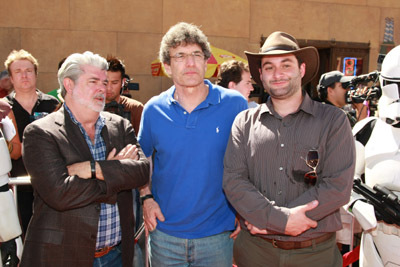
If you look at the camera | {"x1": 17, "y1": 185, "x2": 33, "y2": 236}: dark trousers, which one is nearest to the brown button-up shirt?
the camera

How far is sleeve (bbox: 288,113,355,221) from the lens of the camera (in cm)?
199

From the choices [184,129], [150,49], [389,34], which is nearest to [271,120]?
[184,129]

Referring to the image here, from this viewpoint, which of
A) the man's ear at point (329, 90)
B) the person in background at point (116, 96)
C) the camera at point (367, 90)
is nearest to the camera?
the camera at point (367, 90)

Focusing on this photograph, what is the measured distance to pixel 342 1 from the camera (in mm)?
10148

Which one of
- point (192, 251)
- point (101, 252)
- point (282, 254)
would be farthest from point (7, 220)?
point (282, 254)

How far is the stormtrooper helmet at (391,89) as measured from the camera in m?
2.65

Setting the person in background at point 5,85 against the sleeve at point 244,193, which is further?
the person in background at point 5,85

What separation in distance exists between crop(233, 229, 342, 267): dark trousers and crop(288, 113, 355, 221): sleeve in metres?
0.25

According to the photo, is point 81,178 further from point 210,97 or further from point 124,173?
point 210,97

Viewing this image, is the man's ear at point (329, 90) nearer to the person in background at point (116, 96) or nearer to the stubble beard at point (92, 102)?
the person in background at point (116, 96)

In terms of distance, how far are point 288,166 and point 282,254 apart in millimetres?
516

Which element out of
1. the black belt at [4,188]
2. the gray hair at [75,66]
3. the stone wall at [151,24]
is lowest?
the black belt at [4,188]

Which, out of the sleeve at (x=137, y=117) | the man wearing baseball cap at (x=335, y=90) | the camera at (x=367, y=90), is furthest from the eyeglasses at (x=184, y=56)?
the man wearing baseball cap at (x=335, y=90)

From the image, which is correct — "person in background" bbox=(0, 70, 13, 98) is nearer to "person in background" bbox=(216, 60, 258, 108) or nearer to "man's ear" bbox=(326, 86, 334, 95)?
"person in background" bbox=(216, 60, 258, 108)
